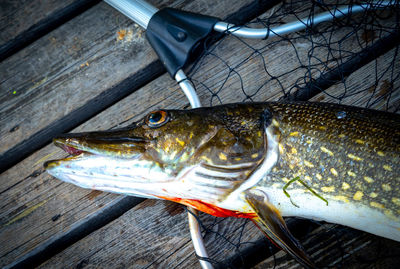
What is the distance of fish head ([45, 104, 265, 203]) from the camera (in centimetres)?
130

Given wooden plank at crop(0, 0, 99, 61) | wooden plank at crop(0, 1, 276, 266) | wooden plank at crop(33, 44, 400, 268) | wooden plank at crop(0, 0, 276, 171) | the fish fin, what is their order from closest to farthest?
1. the fish fin
2. wooden plank at crop(33, 44, 400, 268)
3. wooden plank at crop(0, 1, 276, 266)
4. wooden plank at crop(0, 0, 276, 171)
5. wooden plank at crop(0, 0, 99, 61)

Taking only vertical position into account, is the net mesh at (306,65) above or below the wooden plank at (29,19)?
below

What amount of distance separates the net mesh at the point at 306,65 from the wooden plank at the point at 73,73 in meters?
0.28

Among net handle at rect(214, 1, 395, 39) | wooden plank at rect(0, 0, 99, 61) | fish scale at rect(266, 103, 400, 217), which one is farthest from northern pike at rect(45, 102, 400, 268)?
wooden plank at rect(0, 0, 99, 61)

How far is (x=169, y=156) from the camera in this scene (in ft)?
4.31

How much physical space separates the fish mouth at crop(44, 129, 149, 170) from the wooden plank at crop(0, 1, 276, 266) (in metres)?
0.51

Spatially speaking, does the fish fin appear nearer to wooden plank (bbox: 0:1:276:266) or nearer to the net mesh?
the net mesh

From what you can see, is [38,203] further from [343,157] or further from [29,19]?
[343,157]

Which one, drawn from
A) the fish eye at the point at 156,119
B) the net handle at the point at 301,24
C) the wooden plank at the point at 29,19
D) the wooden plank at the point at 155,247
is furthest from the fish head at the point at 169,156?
the wooden plank at the point at 29,19

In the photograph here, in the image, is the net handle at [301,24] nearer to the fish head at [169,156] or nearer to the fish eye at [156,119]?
the fish head at [169,156]

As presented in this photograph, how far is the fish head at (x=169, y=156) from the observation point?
130 centimetres

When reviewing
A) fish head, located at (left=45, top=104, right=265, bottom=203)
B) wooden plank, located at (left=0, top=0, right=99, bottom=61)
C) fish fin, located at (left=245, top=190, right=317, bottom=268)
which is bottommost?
fish fin, located at (left=245, top=190, right=317, bottom=268)

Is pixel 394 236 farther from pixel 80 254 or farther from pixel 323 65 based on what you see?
pixel 80 254

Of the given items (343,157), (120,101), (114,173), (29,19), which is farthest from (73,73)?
(343,157)
